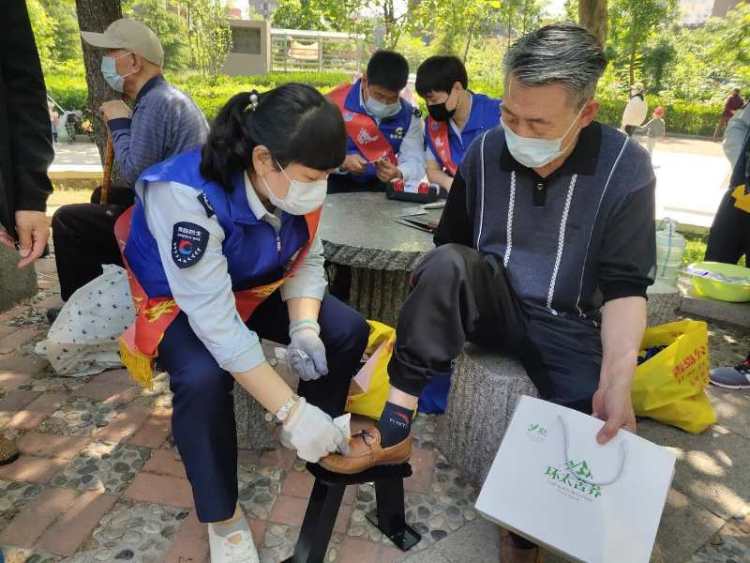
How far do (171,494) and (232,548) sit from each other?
407 mm

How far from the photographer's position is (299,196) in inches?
61.5

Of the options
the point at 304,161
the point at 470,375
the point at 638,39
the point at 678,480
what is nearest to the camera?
the point at 304,161

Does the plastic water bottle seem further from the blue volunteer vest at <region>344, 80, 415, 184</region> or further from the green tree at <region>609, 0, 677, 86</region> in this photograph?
the green tree at <region>609, 0, 677, 86</region>

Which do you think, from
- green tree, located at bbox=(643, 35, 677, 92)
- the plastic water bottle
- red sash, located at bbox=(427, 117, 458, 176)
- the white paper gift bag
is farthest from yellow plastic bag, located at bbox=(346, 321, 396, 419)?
green tree, located at bbox=(643, 35, 677, 92)

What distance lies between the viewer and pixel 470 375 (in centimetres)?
186

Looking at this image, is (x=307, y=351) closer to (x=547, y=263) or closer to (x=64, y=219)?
(x=547, y=263)

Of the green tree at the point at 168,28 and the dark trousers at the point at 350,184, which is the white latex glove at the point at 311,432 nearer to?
the dark trousers at the point at 350,184

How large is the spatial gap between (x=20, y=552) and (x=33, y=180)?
106 cm

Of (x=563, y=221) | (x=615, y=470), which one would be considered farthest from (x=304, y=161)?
(x=615, y=470)

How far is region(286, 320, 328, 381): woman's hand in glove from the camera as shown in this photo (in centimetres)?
176

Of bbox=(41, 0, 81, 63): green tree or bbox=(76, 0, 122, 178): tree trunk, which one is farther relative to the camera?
bbox=(41, 0, 81, 63): green tree

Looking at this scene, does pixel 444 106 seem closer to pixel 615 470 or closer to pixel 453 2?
pixel 615 470

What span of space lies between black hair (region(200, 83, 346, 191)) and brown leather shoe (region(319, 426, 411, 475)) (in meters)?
0.74

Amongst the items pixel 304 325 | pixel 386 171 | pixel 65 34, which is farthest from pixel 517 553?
pixel 65 34
